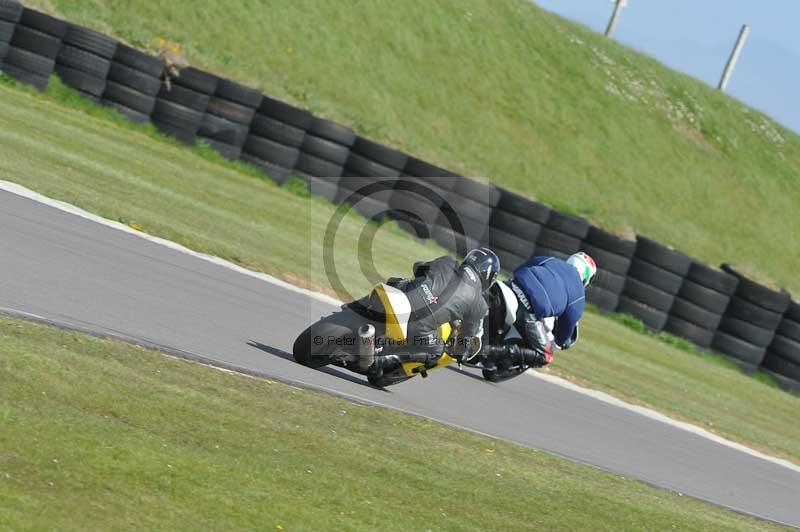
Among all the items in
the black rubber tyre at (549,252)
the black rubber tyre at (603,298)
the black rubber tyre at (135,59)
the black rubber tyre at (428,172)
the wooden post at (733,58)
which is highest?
the wooden post at (733,58)

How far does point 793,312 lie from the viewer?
2122 cm

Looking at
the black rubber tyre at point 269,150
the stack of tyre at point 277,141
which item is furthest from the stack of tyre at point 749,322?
the black rubber tyre at point 269,150

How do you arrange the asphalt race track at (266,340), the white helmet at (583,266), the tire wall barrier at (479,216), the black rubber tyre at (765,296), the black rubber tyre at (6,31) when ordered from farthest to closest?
the black rubber tyre at (765,296) < the tire wall barrier at (479,216) < the black rubber tyre at (6,31) < the white helmet at (583,266) < the asphalt race track at (266,340)

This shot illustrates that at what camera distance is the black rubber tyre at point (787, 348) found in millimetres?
21422

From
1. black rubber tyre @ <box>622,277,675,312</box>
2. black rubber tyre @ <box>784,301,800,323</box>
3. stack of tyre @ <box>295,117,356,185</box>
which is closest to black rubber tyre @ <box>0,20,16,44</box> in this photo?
stack of tyre @ <box>295,117,356,185</box>

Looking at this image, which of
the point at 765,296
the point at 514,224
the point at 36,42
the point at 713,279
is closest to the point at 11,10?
the point at 36,42

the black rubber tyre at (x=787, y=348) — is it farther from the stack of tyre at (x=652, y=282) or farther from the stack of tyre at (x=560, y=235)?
the stack of tyre at (x=560, y=235)

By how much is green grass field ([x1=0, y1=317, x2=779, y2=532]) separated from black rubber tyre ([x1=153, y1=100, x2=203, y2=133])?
12.5 m

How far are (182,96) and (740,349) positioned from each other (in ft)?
33.7

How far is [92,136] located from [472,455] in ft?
36.7

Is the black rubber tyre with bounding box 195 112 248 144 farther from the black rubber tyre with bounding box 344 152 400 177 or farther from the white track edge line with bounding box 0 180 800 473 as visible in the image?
the white track edge line with bounding box 0 180 800 473

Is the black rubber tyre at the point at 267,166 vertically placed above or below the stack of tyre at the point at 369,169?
below

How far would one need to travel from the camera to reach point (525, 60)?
118 feet

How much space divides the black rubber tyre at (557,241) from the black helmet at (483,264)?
11899 millimetres
